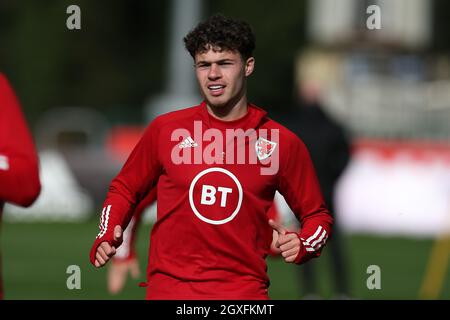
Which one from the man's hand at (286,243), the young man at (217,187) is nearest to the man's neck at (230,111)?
the young man at (217,187)

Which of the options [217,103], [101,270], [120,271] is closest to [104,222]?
[217,103]

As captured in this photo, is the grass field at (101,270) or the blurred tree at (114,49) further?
the blurred tree at (114,49)

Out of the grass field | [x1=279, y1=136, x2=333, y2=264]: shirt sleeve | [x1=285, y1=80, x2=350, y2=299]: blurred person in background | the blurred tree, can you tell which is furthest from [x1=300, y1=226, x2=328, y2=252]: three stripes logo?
the blurred tree

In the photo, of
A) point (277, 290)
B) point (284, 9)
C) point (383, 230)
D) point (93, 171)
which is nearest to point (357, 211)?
point (383, 230)

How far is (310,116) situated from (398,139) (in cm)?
1249

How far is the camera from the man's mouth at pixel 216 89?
612 centimetres

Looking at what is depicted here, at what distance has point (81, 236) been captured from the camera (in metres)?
21.6

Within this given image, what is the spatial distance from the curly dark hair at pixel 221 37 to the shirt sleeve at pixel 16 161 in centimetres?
86

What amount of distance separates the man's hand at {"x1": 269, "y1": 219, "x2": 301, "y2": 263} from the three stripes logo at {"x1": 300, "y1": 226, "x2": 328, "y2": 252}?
0.08 metres

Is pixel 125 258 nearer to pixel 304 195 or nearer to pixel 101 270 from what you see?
pixel 304 195

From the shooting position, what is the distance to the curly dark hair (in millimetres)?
6172

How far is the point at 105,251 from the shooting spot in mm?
6023

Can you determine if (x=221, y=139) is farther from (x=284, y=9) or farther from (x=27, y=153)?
(x=284, y=9)

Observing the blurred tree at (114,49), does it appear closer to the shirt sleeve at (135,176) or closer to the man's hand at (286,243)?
the shirt sleeve at (135,176)
